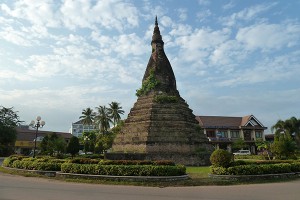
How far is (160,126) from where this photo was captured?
80.7ft

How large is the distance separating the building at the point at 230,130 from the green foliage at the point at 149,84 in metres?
27.6

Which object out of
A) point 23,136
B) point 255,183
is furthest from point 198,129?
point 23,136

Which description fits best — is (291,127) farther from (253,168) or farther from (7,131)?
(7,131)

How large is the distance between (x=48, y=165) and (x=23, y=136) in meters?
53.7

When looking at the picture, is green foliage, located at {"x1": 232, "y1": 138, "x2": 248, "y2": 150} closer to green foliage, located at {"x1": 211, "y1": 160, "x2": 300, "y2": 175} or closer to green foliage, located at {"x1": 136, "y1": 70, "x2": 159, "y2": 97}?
green foliage, located at {"x1": 136, "y1": 70, "x2": 159, "y2": 97}

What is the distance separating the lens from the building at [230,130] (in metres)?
54.2

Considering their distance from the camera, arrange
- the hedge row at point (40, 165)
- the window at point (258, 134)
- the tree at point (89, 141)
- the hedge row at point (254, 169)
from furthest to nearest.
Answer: the window at point (258, 134) → the tree at point (89, 141) → the hedge row at point (40, 165) → the hedge row at point (254, 169)

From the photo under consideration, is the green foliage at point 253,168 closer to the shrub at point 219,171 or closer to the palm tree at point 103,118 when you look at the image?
the shrub at point 219,171

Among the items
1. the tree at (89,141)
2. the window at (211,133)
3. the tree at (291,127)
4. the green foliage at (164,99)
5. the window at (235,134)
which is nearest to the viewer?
the green foliage at (164,99)

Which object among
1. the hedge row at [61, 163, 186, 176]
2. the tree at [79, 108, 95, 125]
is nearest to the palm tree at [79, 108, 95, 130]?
the tree at [79, 108, 95, 125]

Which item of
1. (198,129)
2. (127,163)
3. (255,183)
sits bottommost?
(255,183)

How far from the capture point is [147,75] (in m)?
28.8

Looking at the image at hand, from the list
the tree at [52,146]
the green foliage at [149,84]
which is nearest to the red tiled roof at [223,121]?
the tree at [52,146]

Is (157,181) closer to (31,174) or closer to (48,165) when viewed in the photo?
(48,165)
